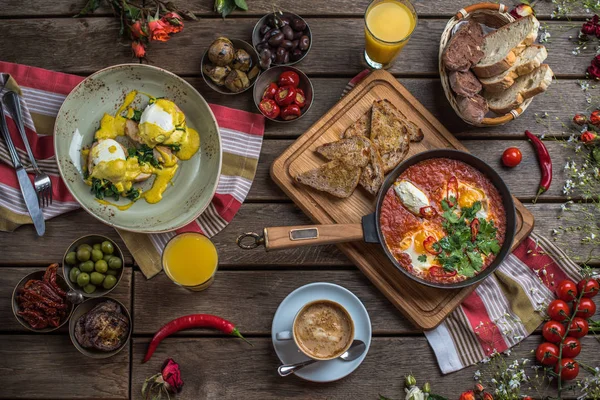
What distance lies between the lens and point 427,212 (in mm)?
3188

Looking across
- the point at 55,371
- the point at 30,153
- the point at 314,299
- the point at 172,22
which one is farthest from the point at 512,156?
the point at 55,371

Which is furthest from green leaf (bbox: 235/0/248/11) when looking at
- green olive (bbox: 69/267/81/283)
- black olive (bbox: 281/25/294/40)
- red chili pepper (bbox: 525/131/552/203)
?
red chili pepper (bbox: 525/131/552/203)

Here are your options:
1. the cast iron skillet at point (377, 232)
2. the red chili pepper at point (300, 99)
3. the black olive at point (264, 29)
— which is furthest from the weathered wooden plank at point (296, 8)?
the cast iron skillet at point (377, 232)

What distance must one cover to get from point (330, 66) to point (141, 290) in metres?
1.81

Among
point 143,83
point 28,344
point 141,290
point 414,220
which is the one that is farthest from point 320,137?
point 28,344

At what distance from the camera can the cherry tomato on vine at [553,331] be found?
10.5 ft

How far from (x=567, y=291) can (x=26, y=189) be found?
3.24 meters

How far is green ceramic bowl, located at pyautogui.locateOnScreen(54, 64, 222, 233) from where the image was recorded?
3137 millimetres

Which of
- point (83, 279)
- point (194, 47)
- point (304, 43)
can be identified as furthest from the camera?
point (194, 47)

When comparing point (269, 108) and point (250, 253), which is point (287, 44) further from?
point (250, 253)

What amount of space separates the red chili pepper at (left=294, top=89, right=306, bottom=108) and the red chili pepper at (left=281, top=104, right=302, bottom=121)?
0.03 meters

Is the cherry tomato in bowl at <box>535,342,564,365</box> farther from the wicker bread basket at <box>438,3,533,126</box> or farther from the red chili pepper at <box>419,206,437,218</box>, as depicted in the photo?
the wicker bread basket at <box>438,3,533,126</box>

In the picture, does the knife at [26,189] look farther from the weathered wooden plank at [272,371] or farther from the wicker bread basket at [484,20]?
the wicker bread basket at [484,20]

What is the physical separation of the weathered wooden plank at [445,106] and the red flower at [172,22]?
1.08ft
